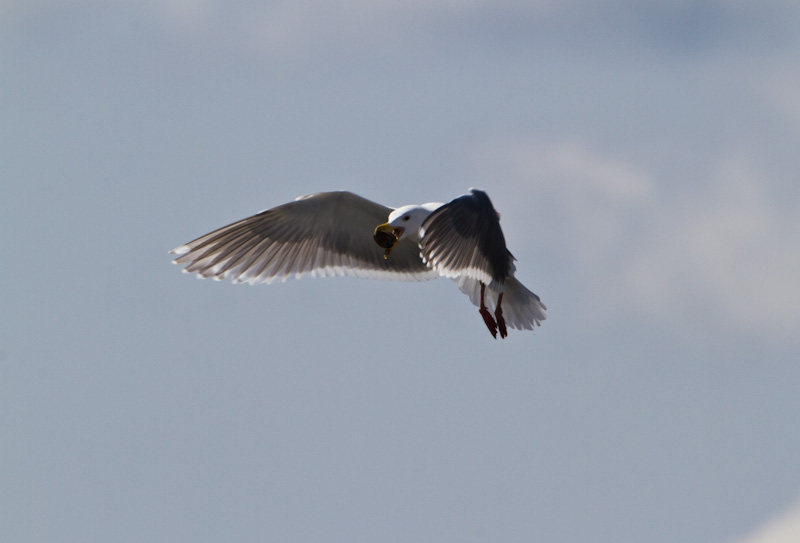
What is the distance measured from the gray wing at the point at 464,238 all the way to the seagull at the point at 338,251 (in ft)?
1.23

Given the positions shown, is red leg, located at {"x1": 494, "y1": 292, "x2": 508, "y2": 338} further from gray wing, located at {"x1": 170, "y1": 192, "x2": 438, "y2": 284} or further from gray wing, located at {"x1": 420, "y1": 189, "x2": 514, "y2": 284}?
gray wing, located at {"x1": 170, "y1": 192, "x2": 438, "y2": 284}

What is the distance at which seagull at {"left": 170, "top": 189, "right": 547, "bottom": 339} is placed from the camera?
12547mm

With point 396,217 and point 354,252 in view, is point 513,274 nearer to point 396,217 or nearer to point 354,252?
point 396,217

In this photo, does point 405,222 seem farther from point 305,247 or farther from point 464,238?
point 305,247

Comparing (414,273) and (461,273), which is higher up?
(414,273)

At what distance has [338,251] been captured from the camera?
1415cm

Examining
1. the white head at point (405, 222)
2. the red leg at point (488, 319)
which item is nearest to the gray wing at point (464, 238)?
the white head at point (405, 222)

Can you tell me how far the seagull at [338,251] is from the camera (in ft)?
41.2

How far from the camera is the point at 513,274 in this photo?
494 inches

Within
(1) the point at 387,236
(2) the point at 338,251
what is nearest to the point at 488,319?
(1) the point at 387,236

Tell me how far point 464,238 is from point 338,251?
306cm

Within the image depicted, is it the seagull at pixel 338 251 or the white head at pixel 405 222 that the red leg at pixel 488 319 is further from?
the white head at pixel 405 222

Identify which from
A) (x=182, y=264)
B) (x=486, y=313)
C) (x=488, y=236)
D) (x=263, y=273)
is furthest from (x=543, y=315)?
(x=182, y=264)

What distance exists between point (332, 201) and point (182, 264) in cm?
196
